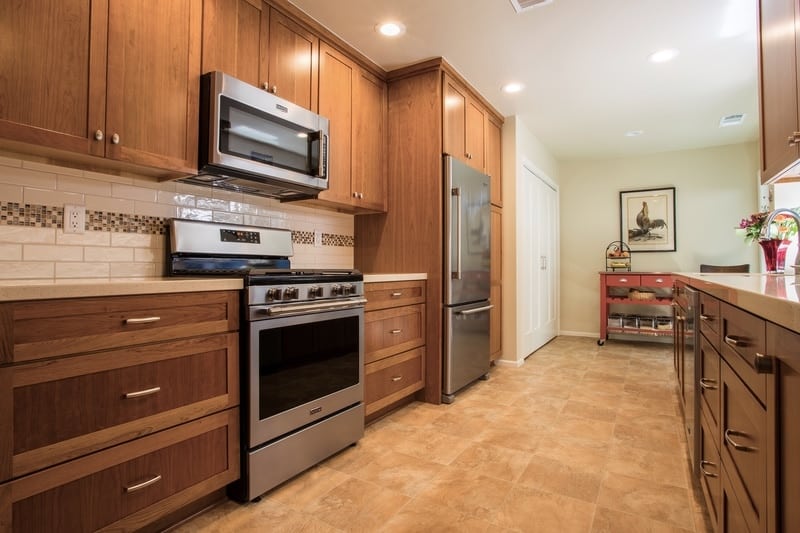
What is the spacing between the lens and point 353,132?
2783 millimetres

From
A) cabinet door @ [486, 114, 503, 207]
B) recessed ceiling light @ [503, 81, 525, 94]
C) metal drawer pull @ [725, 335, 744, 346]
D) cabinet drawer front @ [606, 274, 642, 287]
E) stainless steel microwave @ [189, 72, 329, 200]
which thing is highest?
recessed ceiling light @ [503, 81, 525, 94]

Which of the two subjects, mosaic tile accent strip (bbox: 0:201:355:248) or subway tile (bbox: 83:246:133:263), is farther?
subway tile (bbox: 83:246:133:263)

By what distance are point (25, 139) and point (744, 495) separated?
228 cm

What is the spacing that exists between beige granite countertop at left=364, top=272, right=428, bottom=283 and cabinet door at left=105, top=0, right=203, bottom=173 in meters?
1.06

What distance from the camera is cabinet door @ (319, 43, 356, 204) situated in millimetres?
2551

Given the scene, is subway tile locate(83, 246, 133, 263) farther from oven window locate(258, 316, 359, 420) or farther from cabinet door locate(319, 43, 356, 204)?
cabinet door locate(319, 43, 356, 204)

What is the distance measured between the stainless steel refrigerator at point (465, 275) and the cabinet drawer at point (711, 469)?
5.13 feet

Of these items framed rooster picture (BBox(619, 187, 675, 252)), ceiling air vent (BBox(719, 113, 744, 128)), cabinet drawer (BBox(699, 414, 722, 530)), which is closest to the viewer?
cabinet drawer (BBox(699, 414, 722, 530))

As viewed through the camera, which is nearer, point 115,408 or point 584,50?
point 115,408

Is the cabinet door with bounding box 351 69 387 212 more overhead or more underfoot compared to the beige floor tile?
more overhead

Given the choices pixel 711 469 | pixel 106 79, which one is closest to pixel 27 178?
pixel 106 79

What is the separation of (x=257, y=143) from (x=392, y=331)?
134 cm

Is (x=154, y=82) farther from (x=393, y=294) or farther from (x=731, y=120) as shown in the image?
(x=731, y=120)

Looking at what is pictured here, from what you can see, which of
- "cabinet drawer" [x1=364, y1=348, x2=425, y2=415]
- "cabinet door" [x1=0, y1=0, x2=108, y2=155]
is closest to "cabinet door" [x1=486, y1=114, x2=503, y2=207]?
"cabinet drawer" [x1=364, y1=348, x2=425, y2=415]
